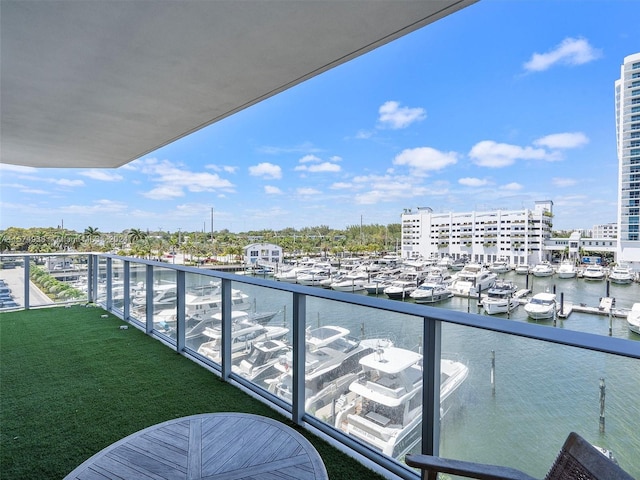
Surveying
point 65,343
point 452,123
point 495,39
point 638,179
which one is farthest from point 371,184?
point 65,343

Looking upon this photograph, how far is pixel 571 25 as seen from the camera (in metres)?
32.2

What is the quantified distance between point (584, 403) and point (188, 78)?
11.6ft

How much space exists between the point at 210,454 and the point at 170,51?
272cm

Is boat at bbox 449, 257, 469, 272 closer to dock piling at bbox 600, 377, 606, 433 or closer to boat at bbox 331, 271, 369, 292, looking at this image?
boat at bbox 331, 271, 369, 292

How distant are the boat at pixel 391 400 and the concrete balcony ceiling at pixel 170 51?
2127mm

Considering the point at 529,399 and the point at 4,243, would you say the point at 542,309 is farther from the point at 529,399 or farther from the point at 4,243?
the point at 4,243

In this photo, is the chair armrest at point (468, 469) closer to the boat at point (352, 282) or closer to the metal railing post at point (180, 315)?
the metal railing post at point (180, 315)

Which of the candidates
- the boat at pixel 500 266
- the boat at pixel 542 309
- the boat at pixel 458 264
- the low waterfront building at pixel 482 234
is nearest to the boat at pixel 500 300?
the boat at pixel 542 309

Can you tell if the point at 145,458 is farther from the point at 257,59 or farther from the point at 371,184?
the point at 371,184

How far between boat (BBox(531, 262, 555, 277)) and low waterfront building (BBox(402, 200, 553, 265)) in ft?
1.43

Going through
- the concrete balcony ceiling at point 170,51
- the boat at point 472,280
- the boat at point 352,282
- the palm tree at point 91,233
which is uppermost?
the concrete balcony ceiling at point 170,51

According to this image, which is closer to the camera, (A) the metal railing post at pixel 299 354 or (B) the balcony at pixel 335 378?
(B) the balcony at pixel 335 378

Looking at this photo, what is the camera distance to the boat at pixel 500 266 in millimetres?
24422

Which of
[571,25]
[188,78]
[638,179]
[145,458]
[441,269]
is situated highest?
[571,25]
